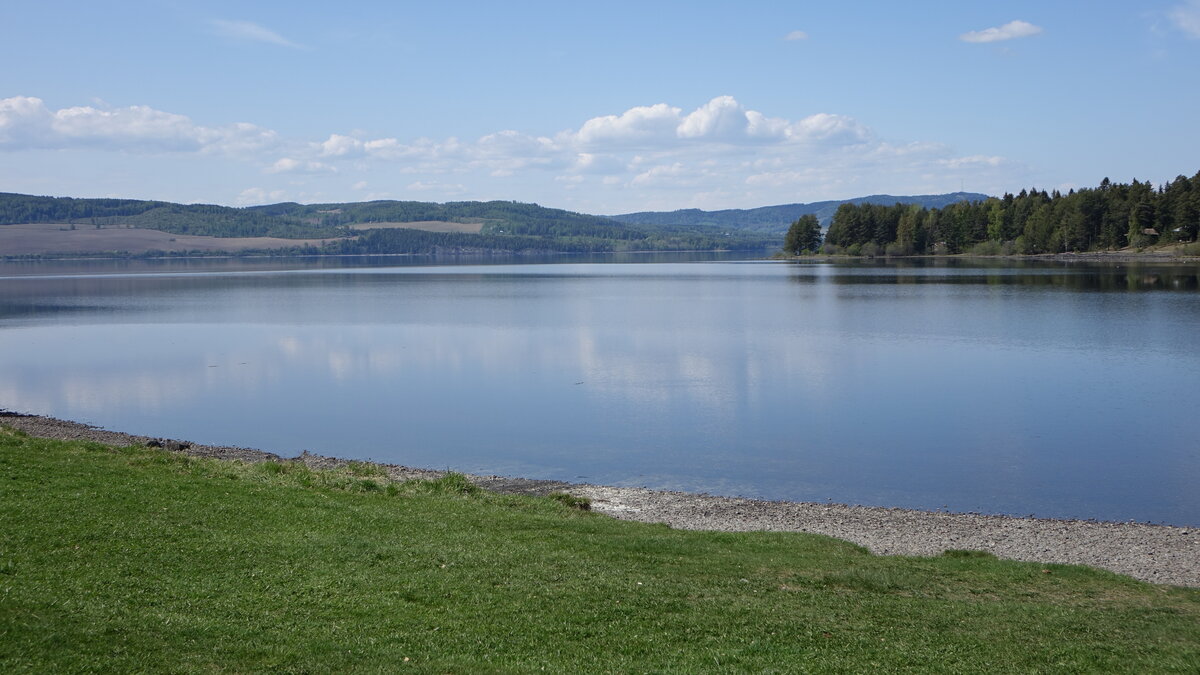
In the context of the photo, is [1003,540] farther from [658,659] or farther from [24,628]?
[24,628]

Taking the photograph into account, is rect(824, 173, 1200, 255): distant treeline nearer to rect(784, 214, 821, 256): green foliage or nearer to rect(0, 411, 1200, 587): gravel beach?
rect(784, 214, 821, 256): green foliage

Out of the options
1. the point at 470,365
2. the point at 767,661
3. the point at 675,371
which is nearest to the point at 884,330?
the point at 675,371

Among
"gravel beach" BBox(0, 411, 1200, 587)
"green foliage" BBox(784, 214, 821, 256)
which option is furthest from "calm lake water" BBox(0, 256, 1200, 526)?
"green foliage" BBox(784, 214, 821, 256)

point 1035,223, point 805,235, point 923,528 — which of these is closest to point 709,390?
point 923,528

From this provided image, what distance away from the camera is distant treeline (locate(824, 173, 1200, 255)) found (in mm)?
136500

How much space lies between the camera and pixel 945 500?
2309cm

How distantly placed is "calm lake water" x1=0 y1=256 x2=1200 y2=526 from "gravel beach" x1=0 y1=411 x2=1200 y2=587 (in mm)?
1939

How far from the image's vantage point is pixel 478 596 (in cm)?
1083

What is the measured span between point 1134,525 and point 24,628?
20220 mm

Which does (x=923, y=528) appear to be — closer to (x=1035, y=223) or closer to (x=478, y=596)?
(x=478, y=596)

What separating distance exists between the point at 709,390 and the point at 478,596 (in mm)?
28474

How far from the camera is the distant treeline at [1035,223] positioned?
136500mm

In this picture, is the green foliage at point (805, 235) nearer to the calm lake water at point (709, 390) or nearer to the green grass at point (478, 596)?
the calm lake water at point (709, 390)

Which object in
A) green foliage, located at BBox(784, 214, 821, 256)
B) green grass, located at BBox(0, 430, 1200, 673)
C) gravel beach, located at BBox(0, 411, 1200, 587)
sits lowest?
gravel beach, located at BBox(0, 411, 1200, 587)
